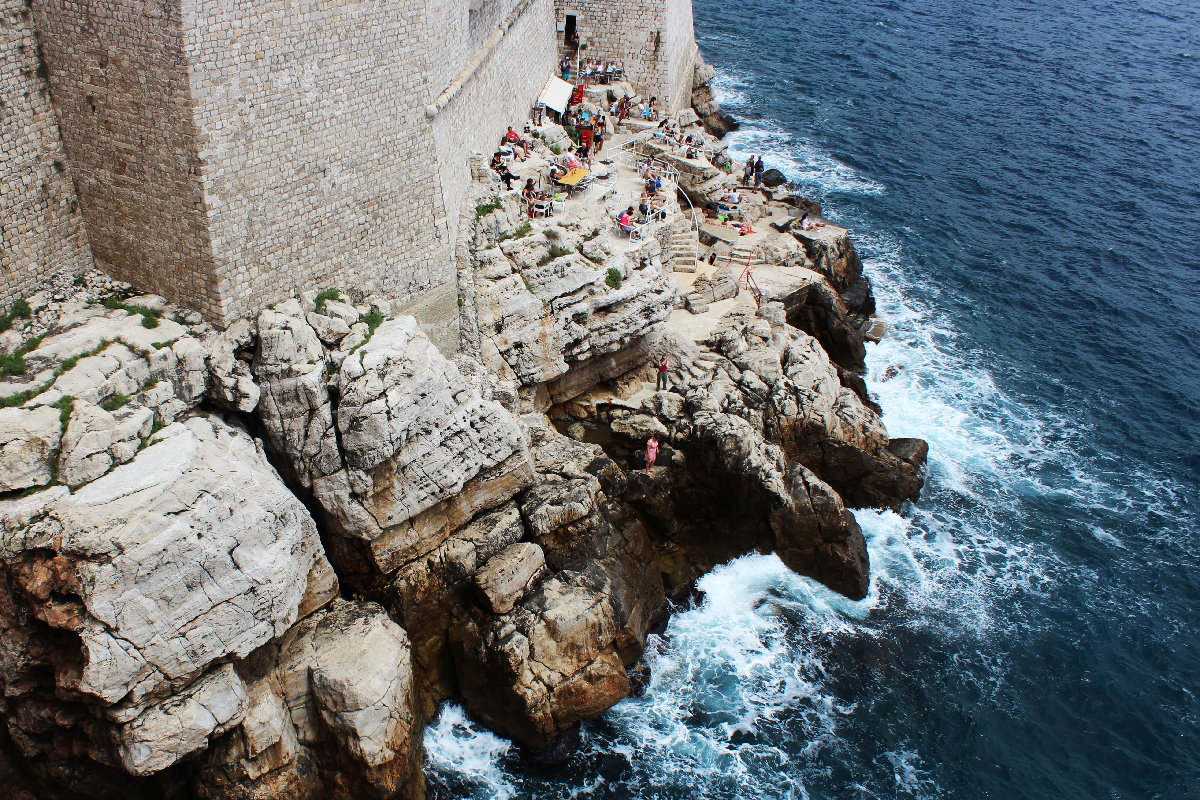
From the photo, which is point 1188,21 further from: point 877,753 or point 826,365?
point 877,753

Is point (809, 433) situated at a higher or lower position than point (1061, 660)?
higher

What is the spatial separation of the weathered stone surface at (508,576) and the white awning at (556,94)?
22.2 m

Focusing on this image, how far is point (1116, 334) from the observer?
41438 millimetres

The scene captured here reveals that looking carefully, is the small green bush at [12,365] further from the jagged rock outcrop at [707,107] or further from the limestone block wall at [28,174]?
the jagged rock outcrop at [707,107]

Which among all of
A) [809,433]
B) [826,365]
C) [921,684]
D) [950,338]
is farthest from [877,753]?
[950,338]

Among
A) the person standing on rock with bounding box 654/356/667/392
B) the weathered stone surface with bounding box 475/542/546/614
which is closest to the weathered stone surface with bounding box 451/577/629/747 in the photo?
the weathered stone surface with bounding box 475/542/546/614

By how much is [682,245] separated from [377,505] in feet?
62.3

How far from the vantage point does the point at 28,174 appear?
21.7 metres

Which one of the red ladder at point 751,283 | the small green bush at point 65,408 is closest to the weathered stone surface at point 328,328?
the small green bush at point 65,408

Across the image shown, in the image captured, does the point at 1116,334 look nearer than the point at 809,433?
No

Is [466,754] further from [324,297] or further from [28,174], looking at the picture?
[28,174]

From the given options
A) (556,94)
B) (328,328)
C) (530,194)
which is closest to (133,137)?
(328,328)

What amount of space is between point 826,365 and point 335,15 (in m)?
20.1

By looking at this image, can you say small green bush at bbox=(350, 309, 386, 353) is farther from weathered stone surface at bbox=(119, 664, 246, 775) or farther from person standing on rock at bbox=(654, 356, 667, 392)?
person standing on rock at bbox=(654, 356, 667, 392)
